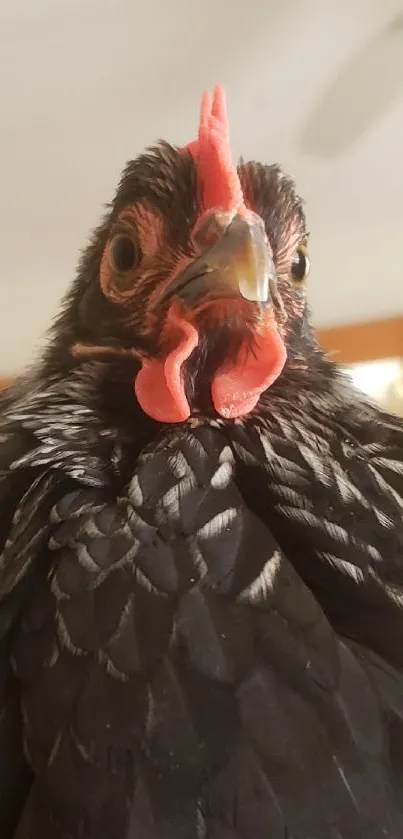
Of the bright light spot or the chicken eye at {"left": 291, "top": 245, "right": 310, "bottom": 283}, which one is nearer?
the chicken eye at {"left": 291, "top": 245, "right": 310, "bottom": 283}

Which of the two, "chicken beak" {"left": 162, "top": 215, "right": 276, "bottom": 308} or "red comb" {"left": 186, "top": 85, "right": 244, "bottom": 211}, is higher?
"red comb" {"left": 186, "top": 85, "right": 244, "bottom": 211}

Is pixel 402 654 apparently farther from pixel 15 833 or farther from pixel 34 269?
pixel 34 269

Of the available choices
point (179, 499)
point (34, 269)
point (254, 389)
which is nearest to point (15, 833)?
point (179, 499)

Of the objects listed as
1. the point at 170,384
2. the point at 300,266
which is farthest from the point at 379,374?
the point at 170,384

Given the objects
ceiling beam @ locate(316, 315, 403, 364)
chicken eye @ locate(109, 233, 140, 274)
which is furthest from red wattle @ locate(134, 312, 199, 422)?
ceiling beam @ locate(316, 315, 403, 364)

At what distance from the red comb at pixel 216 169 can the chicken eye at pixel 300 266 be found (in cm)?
13

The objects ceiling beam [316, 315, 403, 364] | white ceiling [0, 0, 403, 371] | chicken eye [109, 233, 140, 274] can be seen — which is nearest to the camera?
chicken eye [109, 233, 140, 274]

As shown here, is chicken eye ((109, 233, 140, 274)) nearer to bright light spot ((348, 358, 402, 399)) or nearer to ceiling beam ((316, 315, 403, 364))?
bright light spot ((348, 358, 402, 399))

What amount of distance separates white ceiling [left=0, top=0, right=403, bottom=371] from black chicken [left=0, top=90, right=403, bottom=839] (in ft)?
2.41

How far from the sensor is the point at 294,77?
170 centimetres

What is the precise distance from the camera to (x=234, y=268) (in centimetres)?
73

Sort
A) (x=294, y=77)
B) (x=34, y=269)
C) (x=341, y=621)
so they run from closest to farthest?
1. (x=341, y=621)
2. (x=294, y=77)
3. (x=34, y=269)

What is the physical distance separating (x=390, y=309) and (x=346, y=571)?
201 cm

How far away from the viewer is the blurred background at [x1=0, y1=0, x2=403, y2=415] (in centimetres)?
153
